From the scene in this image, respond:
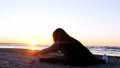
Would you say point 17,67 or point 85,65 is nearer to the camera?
point 17,67

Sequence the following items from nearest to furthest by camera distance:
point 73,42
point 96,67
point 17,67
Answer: point 17,67 < point 96,67 < point 73,42

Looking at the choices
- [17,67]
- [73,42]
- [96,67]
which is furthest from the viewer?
[73,42]

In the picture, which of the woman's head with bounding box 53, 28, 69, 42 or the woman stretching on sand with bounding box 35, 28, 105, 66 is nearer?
the woman stretching on sand with bounding box 35, 28, 105, 66

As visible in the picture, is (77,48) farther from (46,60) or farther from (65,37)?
(46,60)

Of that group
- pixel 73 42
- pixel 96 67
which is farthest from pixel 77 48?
pixel 96 67

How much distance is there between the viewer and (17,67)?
29.1 feet

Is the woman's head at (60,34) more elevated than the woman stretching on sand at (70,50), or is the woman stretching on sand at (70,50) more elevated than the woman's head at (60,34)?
the woman's head at (60,34)

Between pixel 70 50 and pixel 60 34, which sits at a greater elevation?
pixel 60 34

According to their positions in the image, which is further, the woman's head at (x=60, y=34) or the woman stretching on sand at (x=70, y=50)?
the woman's head at (x=60, y=34)

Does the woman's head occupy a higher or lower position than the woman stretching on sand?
higher

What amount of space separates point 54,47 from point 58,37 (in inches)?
19.8

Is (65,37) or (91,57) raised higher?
(65,37)

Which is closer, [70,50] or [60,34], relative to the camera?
[70,50]

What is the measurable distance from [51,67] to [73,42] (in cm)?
173
